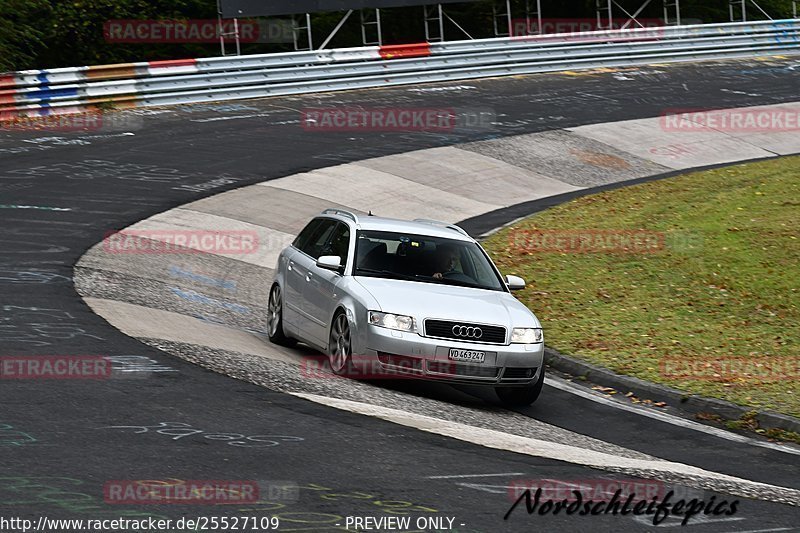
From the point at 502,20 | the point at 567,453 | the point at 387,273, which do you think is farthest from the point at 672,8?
the point at 567,453

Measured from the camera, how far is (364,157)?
2561cm

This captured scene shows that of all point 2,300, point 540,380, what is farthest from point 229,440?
point 2,300

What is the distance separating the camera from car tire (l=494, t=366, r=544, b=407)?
11.4 meters

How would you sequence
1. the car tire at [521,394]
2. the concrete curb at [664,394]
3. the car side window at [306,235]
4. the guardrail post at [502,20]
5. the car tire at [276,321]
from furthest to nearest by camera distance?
the guardrail post at [502,20]
the car side window at [306,235]
the car tire at [276,321]
the car tire at [521,394]
the concrete curb at [664,394]

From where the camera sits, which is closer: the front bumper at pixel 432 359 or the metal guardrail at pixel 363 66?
the front bumper at pixel 432 359

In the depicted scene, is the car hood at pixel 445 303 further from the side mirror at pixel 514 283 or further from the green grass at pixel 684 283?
the green grass at pixel 684 283

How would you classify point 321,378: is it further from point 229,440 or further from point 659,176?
point 659,176

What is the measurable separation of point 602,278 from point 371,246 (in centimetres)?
597

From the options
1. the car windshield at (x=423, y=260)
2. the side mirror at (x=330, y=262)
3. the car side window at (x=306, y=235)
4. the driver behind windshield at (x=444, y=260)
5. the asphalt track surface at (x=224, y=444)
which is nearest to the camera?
the asphalt track surface at (x=224, y=444)

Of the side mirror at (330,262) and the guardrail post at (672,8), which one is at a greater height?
the guardrail post at (672,8)

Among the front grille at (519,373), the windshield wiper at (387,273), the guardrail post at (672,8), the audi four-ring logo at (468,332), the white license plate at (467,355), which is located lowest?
the front grille at (519,373)

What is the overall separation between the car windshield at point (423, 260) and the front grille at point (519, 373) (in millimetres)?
1315

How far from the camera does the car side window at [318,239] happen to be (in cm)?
1300

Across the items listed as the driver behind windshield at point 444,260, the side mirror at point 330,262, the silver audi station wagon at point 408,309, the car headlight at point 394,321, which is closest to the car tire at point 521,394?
the silver audi station wagon at point 408,309
